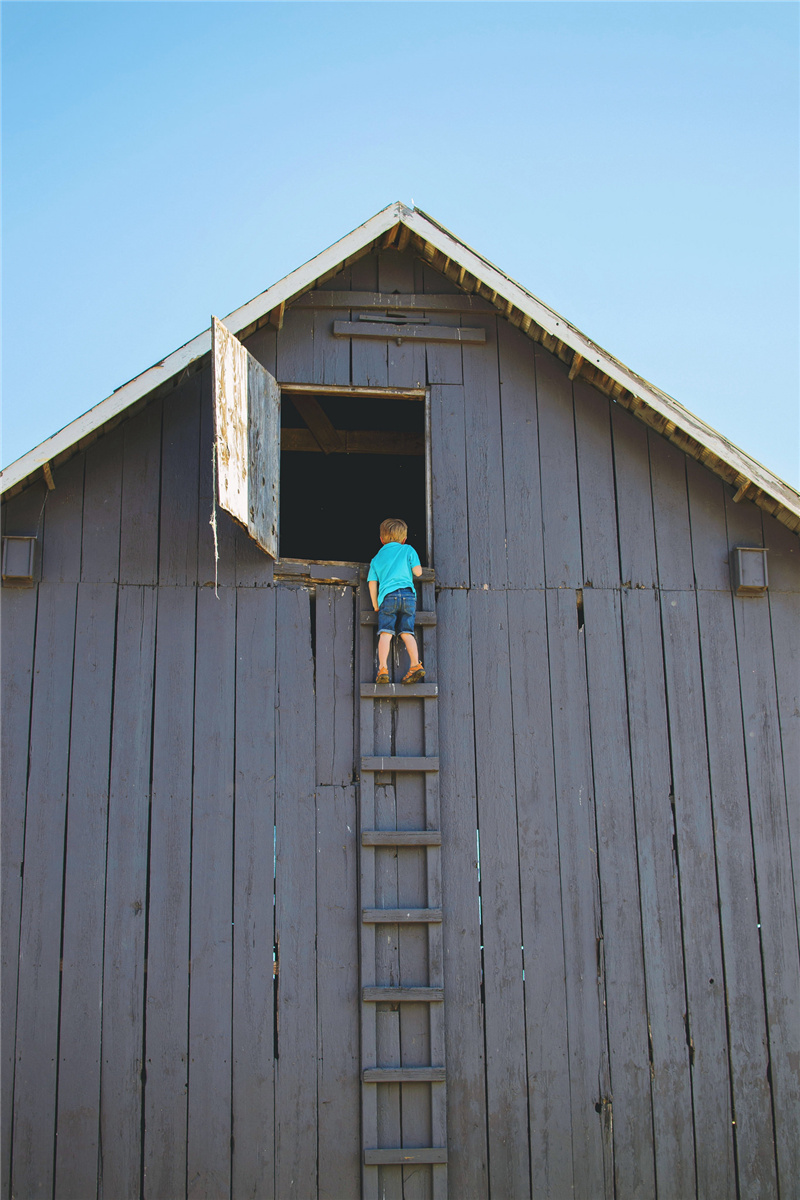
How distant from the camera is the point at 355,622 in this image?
7020mm

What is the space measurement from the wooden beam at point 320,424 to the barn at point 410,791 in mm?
1583

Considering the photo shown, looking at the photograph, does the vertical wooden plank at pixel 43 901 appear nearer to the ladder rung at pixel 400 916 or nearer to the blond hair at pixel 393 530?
the ladder rung at pixel 400 916

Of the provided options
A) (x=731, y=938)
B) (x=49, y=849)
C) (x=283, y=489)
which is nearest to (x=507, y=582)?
(x=731, y=938)

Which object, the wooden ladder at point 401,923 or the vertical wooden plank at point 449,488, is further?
the vertical wooden plank at point 449,488

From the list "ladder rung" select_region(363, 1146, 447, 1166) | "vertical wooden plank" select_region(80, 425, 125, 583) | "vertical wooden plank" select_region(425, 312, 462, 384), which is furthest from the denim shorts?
"ladder rung" select_region(363, 1146, 447, 1166)

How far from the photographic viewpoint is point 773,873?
6801 mm

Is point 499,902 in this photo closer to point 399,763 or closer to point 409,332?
point 399,763

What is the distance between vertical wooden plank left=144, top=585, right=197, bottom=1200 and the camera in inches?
242

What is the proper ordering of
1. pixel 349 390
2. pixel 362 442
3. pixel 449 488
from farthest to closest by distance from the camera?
pixel 362 442 → pixel 349 390 → pixel 449 488

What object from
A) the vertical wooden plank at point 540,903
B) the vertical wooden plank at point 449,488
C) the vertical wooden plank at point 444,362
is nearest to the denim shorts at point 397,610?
the vertical wooden plank at point 449,488

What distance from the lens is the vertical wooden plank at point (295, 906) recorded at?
20.3ft

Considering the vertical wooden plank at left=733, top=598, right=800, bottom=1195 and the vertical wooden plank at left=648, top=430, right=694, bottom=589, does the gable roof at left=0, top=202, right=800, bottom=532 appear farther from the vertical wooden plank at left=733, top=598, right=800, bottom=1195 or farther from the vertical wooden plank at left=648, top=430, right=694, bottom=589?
the vertical wooden plank at left=733, top=598, right=800, bottom=1195

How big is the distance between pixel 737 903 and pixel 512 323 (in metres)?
4.48

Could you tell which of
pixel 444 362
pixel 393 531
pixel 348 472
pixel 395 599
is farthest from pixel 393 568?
pixel 348 472
